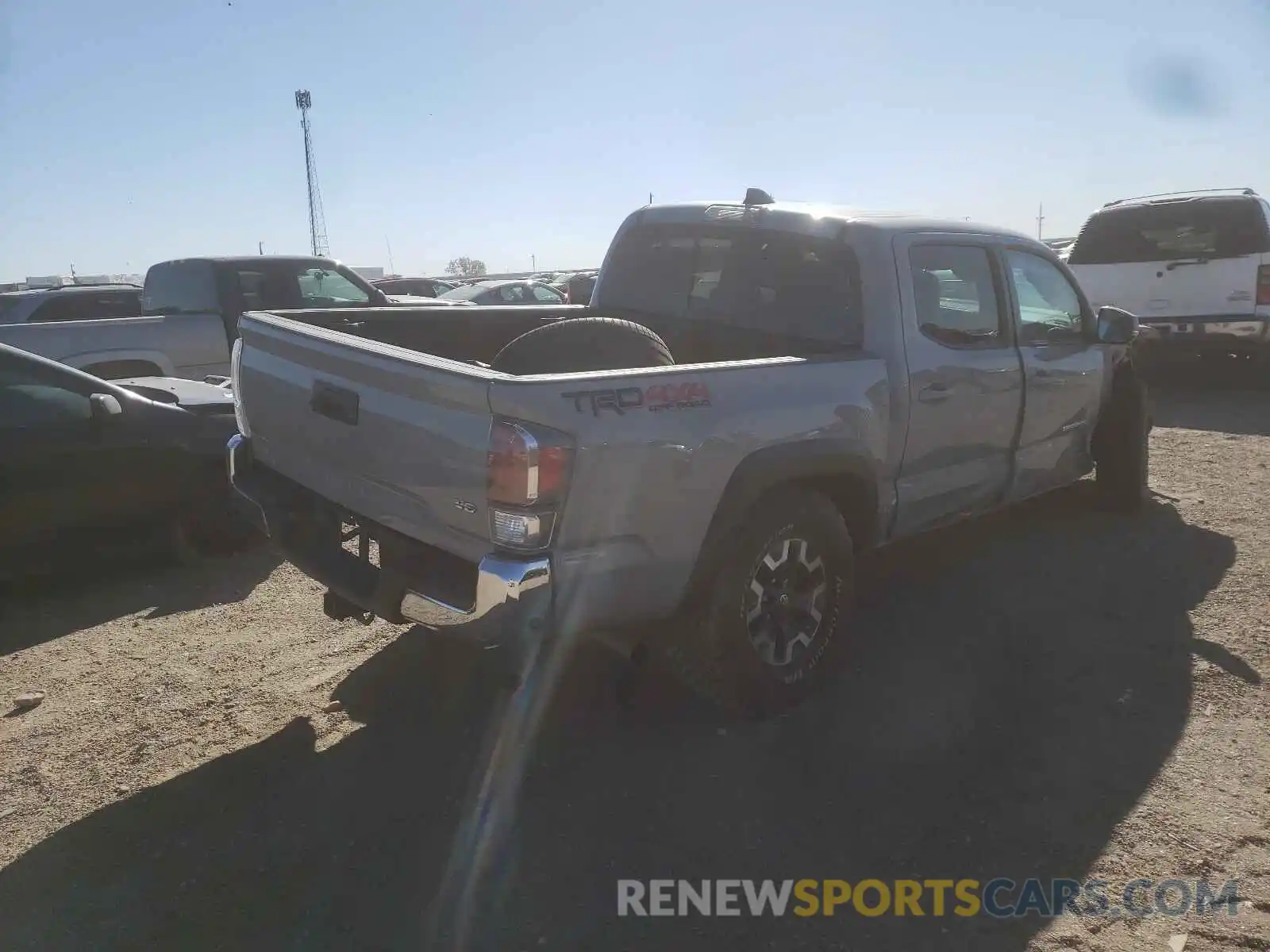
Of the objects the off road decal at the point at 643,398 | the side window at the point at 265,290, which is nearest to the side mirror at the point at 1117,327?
the off road decal at the point at 643,398

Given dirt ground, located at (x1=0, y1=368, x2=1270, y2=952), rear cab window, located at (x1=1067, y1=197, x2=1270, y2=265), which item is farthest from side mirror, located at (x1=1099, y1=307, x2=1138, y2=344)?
rear cab window, located at (x1=1067, y1=197, x2=1270, y2=265)

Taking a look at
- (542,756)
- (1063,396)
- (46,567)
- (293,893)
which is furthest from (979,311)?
(46,567)

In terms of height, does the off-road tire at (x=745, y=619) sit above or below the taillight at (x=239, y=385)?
below

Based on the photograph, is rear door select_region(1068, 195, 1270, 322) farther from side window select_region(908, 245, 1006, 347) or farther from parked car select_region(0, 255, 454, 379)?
parked car select_region(0, 255, 454, 379)

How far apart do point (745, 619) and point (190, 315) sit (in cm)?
692

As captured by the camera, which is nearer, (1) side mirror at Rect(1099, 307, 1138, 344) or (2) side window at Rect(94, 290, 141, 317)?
(1) side mirror at Rect(1099, 307, 1138, 344)

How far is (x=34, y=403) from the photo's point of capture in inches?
188

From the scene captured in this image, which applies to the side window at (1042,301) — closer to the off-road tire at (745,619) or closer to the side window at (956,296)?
the side window at (956,296)

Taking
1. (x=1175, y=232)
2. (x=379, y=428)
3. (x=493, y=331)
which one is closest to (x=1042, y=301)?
(x=493, y=331)

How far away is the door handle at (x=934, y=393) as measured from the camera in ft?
12.9

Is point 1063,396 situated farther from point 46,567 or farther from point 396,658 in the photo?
point 46,567

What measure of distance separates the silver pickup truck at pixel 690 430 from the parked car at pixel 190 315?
4.38m

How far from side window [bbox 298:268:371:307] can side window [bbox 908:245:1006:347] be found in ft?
21.7

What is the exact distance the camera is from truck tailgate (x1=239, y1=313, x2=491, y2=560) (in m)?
2.67
